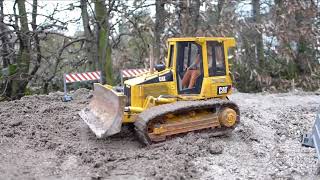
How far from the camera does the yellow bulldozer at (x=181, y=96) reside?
7.00 metres

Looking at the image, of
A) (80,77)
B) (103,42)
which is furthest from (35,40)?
(80,77)

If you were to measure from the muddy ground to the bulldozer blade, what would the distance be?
9.8 inches

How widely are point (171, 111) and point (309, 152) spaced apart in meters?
2.20

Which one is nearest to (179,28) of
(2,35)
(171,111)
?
(2,35)

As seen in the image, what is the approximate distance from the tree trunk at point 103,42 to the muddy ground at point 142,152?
550cm

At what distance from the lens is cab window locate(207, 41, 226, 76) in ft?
24.9

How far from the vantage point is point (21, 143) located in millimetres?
6820

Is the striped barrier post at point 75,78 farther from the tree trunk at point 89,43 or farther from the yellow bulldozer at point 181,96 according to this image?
the yellow bulldozer at point 181,96

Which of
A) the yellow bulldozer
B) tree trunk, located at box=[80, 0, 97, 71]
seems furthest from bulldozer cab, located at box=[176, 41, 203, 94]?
tree trunk, located at box=[80, 0, 97, 71]

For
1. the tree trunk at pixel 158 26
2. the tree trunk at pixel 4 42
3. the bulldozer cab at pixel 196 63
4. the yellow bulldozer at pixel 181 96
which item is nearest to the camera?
the yellow bulldozer at pixel 181 96

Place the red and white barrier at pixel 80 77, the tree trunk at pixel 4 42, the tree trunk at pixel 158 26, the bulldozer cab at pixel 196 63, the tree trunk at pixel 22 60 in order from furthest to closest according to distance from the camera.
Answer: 1. the tree trunk at pixel 158 26
2. the tree trunk at pixel 22 60
3. the tree trunk at pixel 4 42
4. the red and white barrier at pixel 80 77
5. the bulldozer cab at pixel 196 63

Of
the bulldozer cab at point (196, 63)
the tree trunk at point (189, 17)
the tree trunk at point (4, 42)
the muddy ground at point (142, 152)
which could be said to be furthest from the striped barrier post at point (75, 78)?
the tree trunk at point (189, 17)

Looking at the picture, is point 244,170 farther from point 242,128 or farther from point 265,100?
point 265,100

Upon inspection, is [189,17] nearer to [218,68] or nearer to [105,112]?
[218,68]
